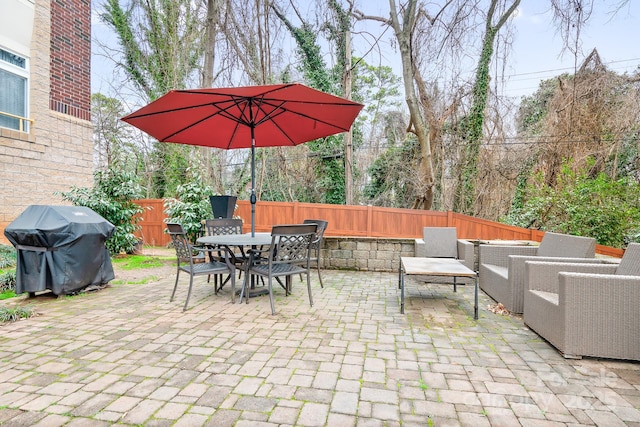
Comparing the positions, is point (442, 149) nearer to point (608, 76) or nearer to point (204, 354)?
point (608, 76)

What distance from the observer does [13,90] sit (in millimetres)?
6309

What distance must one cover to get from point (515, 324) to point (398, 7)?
816cm

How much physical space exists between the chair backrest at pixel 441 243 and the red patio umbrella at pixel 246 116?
1.94 m

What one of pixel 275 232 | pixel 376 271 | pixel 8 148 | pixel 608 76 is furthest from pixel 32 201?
pixel 608 76

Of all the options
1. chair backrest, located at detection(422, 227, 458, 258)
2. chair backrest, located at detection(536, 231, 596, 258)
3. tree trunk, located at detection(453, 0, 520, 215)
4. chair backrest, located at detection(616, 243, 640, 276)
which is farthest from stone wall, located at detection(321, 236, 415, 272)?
tree trunk, located at detection(453, 0, 520, 215)

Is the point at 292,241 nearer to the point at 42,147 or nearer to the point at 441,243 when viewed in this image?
the point at 441,243

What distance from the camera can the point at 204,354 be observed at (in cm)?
229

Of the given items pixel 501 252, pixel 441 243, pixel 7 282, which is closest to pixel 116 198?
pixel 7 282

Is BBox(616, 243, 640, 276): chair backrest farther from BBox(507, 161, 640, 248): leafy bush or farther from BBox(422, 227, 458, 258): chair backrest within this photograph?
BBox(507, 161, 640, 248): leafy bush

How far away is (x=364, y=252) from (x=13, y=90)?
6.94 meters

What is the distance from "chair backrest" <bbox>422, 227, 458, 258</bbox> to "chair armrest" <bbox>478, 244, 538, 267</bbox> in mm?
637

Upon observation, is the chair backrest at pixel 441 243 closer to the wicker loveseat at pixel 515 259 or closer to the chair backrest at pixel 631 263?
the wicker loveseat at pixel 515 259

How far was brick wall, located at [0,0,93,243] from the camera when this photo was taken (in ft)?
19.9

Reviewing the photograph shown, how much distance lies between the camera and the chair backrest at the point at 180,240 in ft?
11.1
